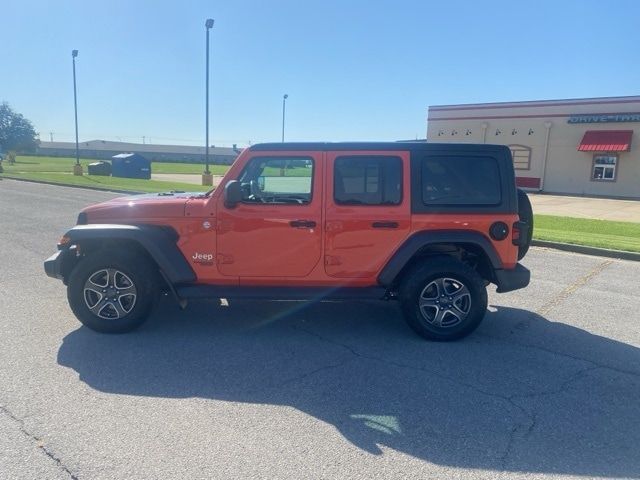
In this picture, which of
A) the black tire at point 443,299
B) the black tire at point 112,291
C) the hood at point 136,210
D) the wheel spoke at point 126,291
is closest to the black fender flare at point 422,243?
the black tire at point 443,299

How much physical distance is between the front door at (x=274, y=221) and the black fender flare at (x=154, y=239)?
37 centimetres

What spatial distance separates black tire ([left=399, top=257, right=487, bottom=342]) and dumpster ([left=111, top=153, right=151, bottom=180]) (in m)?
34.5

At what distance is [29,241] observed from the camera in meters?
9.09

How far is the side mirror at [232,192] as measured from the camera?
4.36 metres

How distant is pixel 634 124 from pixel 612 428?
28118mm

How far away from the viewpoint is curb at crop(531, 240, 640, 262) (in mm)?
9086

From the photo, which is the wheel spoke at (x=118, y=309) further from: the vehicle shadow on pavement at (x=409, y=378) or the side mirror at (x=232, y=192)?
the side mirror at (x=232, y=192)

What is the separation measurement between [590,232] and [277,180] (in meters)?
10.4

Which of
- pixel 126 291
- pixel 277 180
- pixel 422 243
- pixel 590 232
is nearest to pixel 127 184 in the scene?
pixel 590 232

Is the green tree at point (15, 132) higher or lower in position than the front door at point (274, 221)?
higher

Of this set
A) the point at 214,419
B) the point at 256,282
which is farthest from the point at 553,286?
the point at 214,419

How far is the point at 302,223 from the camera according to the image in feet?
14.8

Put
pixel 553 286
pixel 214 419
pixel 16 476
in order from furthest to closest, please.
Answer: pixel 553 286 < pixel 214 419 < pixel 16 476

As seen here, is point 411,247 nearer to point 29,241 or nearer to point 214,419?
point 214,419
